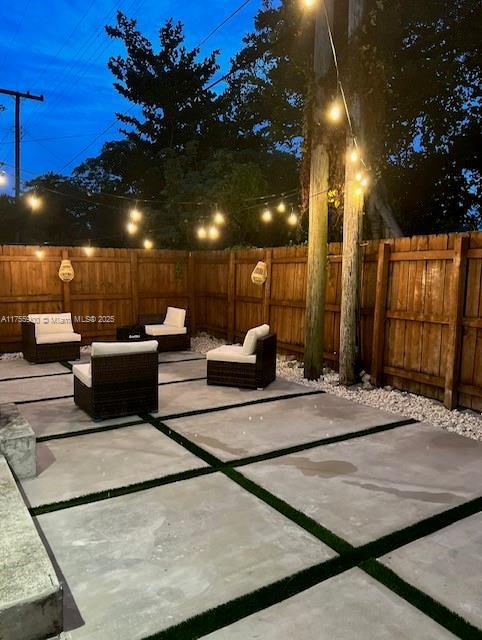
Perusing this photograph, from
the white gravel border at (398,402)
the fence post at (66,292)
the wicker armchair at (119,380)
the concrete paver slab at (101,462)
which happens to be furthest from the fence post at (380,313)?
the fence post at (66,292)

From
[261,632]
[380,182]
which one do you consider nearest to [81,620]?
[261,632]

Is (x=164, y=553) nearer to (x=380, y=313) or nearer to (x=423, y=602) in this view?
(x=423, y=602)

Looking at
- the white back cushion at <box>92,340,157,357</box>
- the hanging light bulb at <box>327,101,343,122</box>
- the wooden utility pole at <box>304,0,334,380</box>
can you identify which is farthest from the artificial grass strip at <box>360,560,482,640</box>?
the hanging light bulb at <box>327,101,343,122</box>

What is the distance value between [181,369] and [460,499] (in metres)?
4.81

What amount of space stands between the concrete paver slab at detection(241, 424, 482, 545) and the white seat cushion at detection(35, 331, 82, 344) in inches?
199

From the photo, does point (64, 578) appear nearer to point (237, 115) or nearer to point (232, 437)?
point (232, 437)

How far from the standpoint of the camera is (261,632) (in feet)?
6.17

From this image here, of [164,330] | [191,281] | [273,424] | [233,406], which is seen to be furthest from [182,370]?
[191,281]

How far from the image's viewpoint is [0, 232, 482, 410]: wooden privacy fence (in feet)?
16.4

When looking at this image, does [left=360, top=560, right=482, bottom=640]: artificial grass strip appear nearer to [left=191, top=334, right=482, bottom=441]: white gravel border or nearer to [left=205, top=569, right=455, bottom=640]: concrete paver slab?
[left=205, top=569, right=455, bottom=640]: concrete paver slab

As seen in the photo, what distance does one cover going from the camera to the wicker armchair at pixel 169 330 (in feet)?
27.9

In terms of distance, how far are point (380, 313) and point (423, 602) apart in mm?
4210

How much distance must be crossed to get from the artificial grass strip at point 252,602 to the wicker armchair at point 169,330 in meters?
6.45

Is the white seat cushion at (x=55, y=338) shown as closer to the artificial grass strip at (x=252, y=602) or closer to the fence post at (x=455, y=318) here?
the fence post at (x=455, y=318)
